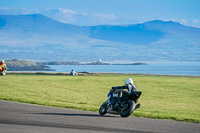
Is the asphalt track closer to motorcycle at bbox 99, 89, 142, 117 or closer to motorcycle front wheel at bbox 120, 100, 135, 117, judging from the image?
motorcycle front wheel at bbox 120, 100, 135, 117

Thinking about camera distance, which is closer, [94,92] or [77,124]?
[77,124]

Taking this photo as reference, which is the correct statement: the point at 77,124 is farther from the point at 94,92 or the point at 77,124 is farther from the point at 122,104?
the point at 94,92

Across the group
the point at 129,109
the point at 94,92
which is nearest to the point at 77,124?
the point at 129,109

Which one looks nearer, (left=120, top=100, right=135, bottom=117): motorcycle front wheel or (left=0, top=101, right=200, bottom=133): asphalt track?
(left=0, top=101, right=200, bottom=133): asphalt track

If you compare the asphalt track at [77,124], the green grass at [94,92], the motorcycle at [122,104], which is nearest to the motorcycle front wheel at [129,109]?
the motorcycle at [122,104]

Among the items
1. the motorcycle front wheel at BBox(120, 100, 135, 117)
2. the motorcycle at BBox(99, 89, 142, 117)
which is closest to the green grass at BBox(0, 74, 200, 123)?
the motorcycle at BBox(99, 89, 142, 117)

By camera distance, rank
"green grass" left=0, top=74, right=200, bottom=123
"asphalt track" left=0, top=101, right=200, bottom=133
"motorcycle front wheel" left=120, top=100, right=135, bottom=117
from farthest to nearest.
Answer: "green grass" left=0, top=74, right=200, bottom=123
"motorcycle front wheel" left=120, top=100, right=135, bottom=117
"asphalt track" left=0, top=101, right=200, bottom=133

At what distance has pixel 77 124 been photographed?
15.0m

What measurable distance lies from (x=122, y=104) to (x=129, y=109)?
0.53 m

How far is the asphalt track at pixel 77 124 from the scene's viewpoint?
13773mm

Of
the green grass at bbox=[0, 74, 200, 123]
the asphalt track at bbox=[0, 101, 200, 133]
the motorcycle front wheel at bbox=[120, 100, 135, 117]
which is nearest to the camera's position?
the asphalt track at bbox=[0, 101, 200, 133]

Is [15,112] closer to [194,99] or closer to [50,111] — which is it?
[50,111]

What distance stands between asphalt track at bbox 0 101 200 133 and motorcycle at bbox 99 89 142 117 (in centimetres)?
42

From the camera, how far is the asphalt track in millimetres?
13773
